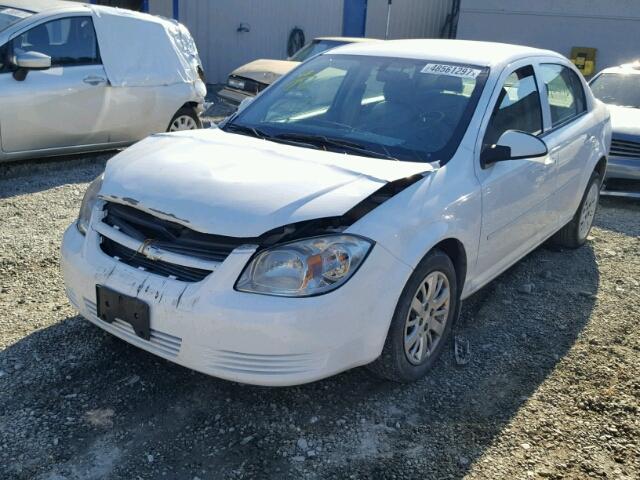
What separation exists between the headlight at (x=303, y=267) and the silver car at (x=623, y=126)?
544cm

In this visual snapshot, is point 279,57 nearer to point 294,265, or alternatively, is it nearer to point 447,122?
point 447,122

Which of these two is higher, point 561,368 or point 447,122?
point 447,122

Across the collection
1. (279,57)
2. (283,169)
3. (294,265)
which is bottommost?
(279,57)

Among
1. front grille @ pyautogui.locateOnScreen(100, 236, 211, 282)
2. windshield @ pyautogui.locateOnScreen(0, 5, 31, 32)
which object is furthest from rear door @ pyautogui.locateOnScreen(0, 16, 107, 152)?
front grille @ pyautogui.locateOnScreen(100, 236, 211, 282)

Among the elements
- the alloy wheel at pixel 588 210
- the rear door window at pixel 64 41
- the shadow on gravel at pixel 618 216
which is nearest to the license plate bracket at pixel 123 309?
the alloy wheel at pixel 588 210

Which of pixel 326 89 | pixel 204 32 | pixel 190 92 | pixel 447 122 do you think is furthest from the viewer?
pixel 204 32

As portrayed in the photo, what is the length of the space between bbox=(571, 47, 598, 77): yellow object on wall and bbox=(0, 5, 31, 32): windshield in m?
13.3

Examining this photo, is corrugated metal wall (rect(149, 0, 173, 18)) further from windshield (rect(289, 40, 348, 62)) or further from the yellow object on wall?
the yellow object on wall

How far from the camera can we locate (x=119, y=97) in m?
7.18

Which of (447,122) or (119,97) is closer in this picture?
(447,122)

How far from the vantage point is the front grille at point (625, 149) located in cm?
741

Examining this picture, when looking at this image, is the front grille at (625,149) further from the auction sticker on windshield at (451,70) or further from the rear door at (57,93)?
the rear door at (57,93)

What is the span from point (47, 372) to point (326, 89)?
2.34m

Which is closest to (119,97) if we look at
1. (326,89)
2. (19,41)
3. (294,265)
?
(19,41)
